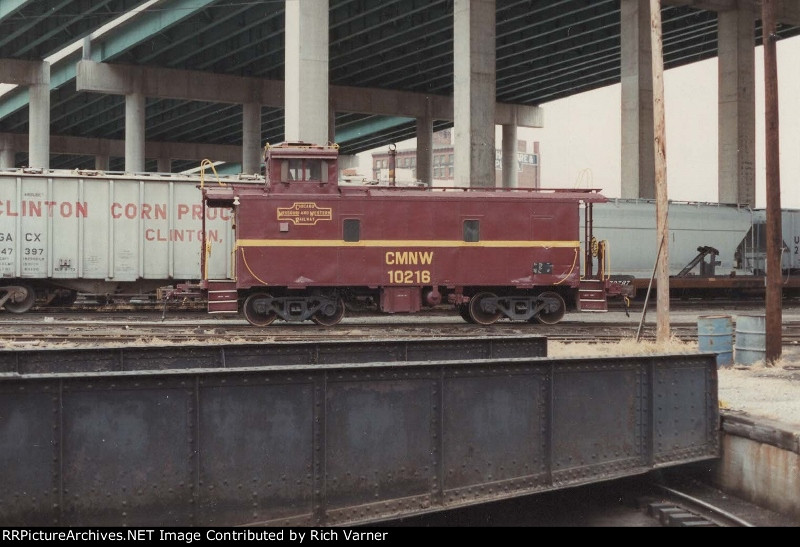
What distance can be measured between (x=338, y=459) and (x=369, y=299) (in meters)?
15.2

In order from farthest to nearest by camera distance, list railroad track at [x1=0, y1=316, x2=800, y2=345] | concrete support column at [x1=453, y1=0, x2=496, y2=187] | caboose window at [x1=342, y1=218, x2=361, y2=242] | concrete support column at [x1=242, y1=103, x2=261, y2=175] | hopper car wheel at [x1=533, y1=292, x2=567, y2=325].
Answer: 1. concrete support column at [x1=242, y1=103, x2=261, y2=175]
2. concrete support column at [x1=453, y1=0, x2=496, y2=187]
3. hopper car wheel at [x1=533, y1=292, x2=567, y2=325]
4. caboose window at [x1=342, y1=218, x2=361, y2=242]
5. railroad track at [x1=0, y1=316, x2=800, y2=345]

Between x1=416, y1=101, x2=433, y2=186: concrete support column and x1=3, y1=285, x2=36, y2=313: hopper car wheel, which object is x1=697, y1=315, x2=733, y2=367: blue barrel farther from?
x1=416, y1=101, x2=433, y2=186: concrete support column

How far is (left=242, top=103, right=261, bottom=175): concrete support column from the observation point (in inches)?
2203

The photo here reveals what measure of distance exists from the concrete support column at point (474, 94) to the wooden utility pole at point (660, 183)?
44.5ft

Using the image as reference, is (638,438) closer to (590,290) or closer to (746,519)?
(746,519)

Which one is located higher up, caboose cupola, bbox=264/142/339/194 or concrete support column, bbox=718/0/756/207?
concrete support column, bbox=718/0/756/207

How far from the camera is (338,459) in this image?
8.56 m

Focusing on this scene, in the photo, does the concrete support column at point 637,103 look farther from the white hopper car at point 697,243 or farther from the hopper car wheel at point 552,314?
the hopper car wheel at point 552,314

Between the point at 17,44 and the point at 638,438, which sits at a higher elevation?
the point at 17,44

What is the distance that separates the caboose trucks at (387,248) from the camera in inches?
878

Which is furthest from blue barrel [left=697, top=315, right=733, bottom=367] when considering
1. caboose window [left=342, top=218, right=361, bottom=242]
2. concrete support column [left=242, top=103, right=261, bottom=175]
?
concrete support column [left=242, top=103, right=261, bottom=175]

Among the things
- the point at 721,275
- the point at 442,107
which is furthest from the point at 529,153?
the point at 721,275

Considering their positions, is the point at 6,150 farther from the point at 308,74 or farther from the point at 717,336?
the point at 717,336

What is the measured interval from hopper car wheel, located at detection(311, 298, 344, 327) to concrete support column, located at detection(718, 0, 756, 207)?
2908 cm
